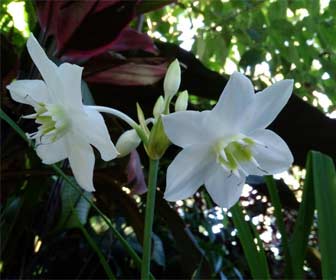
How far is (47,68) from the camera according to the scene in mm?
426

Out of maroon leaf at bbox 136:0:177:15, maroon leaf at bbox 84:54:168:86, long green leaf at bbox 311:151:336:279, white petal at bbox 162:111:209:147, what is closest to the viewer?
white petal at bbox 162:111:209:147

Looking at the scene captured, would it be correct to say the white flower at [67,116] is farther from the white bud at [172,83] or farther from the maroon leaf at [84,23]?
the maroon leaf at [84,23]

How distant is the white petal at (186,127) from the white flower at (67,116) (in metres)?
0.05

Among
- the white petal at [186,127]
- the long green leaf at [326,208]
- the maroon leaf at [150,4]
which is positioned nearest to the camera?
the white petal at [186,127]

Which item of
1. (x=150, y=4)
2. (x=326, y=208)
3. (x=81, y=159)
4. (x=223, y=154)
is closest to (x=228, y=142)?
(x=223, y=154)

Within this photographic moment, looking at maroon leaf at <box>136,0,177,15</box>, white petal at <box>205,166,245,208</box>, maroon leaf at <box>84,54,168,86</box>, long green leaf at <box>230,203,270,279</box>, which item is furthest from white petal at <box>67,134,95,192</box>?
maroon leaf at <box>136,0,177,15</box>

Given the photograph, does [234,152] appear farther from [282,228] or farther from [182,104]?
[282,228]

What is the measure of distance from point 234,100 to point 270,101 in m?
0.03

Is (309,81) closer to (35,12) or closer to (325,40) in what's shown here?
(325,40)

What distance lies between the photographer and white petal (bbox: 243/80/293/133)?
0.41m

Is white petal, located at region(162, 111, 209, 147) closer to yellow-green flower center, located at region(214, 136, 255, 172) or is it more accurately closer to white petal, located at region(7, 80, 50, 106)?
yellow-green flower center, located at region(214, 136, 255, 172)

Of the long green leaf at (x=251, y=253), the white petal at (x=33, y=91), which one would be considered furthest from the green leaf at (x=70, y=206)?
the white petal at (x=33, y=91)

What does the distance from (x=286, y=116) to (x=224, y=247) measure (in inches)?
18.1

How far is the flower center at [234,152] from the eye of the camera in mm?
410
